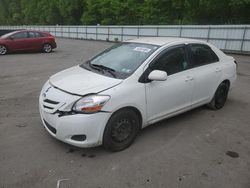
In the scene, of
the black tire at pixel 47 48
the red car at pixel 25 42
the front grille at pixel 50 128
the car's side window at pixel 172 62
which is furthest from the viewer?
the black tire at pixel 47 48

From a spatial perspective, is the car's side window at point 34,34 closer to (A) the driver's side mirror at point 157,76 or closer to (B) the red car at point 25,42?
(B) the red car at point 25,42

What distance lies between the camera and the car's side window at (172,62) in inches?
149

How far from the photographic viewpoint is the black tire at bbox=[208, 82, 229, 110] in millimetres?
4973

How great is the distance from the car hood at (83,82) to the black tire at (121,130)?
429 millimetres

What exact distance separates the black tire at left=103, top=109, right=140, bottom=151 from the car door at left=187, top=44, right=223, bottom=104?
4.89 feet

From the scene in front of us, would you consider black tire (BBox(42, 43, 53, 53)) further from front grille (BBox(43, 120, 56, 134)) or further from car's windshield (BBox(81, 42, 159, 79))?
front grille (BBox(43, 120, 56, 134))

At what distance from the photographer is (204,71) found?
14.6ft

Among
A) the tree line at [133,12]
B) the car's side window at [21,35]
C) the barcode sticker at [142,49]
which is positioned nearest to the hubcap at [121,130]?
the barcode sticker at [142,49]

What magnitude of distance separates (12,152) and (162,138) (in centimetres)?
227

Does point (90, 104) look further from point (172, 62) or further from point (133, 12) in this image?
point (133, 12)

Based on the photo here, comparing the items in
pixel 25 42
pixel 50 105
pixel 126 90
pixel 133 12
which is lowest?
pixel 25 42

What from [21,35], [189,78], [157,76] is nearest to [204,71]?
[189,78]

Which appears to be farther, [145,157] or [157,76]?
[157,76]

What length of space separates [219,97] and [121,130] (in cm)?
271
